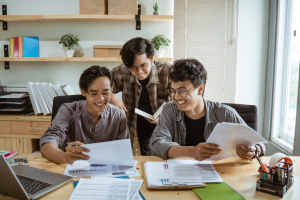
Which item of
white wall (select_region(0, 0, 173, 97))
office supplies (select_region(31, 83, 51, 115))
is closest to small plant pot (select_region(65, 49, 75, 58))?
white wall (select_region(0, 0, 173, 97))

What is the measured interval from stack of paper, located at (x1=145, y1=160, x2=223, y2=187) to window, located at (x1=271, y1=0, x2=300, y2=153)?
1.57 meters

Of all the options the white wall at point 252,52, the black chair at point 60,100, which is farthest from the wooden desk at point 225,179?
the white wall at point 252,52

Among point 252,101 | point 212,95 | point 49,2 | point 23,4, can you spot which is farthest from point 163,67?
point 23,4

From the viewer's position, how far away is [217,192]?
89cm

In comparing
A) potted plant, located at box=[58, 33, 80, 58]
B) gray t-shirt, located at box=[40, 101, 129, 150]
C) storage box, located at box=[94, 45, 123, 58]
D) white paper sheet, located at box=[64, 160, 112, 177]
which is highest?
potted plant, located at box=[58, 33, 80, 58]

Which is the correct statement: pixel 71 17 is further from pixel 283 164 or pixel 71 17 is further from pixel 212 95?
pixel 283 164

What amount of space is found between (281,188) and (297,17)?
2.04 m

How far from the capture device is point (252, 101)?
Answer: 112 inches

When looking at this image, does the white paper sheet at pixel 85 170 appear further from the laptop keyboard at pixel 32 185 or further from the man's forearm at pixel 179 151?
the man's forearm at pixel 179 151

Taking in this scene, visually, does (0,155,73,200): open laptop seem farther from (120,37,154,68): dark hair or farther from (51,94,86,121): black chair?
(120,37,154,68): dark hair

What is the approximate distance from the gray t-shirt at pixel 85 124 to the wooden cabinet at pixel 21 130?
1.06m

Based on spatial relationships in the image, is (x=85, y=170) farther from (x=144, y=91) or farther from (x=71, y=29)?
(x=71, y=29)

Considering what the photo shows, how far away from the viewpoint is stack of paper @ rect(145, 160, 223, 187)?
3.12 ft

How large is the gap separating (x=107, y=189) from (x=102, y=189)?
0.02m
